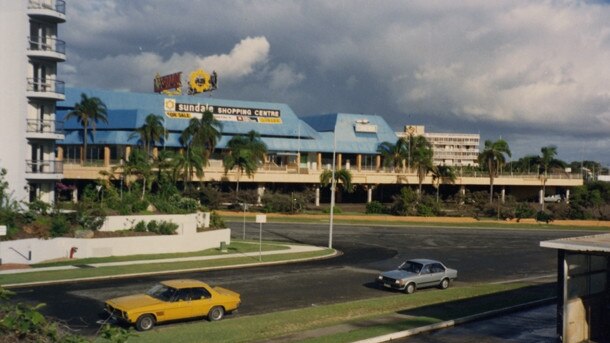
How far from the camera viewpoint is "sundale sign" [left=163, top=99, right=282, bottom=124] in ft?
284

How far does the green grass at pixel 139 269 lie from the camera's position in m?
29.1

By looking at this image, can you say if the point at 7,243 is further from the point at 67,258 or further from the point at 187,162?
the point at 187,162

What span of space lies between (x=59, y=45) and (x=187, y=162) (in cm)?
2781

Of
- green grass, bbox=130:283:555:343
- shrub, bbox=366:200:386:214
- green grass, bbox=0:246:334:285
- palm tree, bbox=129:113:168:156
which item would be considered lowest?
green grass, bbox=0:246:334:285

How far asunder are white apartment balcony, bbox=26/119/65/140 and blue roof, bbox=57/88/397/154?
34322 millimetres

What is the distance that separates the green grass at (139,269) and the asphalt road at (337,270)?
52.7 inches

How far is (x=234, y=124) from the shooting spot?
90812mm

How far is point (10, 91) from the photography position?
145 ft

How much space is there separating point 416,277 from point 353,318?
831cm

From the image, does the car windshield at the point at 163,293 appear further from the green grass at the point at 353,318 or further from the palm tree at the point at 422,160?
the palm tree at the point at 422,160

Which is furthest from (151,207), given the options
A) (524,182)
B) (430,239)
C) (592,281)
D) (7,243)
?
(524,182)

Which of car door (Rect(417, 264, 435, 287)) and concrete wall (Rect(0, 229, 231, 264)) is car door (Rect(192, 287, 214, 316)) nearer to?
car door (Rect(417, 264, 435, 287))

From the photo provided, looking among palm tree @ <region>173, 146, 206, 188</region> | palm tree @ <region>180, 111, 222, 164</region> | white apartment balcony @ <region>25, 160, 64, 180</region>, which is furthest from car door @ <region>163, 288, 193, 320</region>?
palm tree @ <region>180, 111, 222, 164</region>

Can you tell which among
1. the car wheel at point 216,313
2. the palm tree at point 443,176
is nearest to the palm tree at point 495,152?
the palm tree at point 443,176
